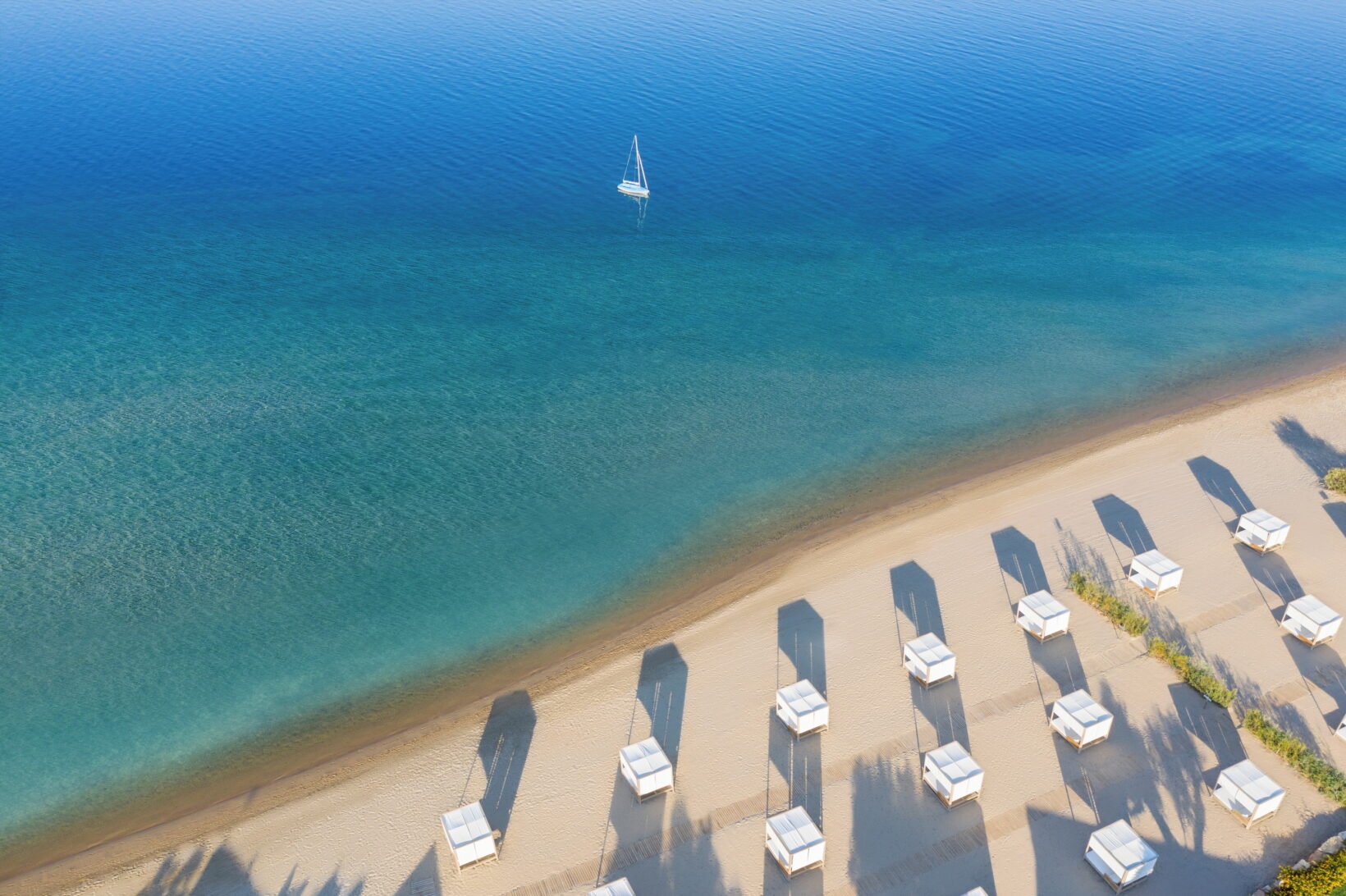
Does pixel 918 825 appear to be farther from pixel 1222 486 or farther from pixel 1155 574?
pixel 1222 486

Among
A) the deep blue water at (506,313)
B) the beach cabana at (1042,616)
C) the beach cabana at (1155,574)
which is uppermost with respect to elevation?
the deep blue water at (506,313)

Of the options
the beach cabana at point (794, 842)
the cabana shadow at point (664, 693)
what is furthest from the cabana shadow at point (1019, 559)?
the beach cabana at point (794, 842)

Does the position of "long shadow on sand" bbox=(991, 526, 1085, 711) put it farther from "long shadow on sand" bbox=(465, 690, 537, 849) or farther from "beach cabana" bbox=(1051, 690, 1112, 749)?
"long shadow on sand" bbox=(465, 690, 537, 849)

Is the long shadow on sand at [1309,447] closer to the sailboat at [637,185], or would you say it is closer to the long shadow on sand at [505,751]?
the long shadow on sand at [505,751]

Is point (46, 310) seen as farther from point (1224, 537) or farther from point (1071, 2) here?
point (1071, 2)

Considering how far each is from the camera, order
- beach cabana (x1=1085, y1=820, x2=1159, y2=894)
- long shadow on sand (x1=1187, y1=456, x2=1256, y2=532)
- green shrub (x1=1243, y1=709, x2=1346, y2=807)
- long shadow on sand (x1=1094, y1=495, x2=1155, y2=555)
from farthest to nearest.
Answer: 1. long shadow on sand (x1=1187, y1=456, x2=1256, y2=532)
2. long shadow on sand (x1=1094, y1=495, x2=1155, y2=555)
3. green shrub (x1=1243, y1=709, x2=1346, y2=807)
4. beach cabana (x1=1085, y1=820, x2=1159, y2=894)

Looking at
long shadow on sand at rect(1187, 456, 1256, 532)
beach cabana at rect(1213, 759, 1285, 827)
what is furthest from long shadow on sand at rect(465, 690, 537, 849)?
long shadow on sand at rect(1187, 456, 1256, 532)
